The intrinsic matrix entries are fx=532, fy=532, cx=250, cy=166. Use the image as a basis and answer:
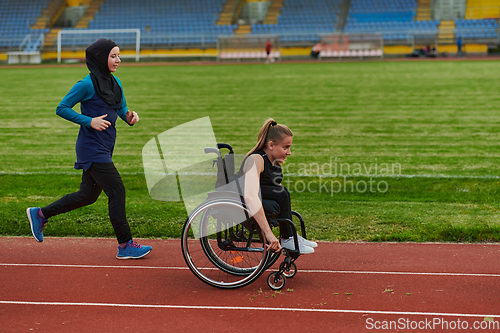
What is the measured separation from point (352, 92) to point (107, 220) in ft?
44.4

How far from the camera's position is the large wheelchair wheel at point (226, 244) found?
13.8ft

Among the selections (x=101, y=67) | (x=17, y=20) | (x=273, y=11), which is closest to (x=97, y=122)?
(x=101, y=67)

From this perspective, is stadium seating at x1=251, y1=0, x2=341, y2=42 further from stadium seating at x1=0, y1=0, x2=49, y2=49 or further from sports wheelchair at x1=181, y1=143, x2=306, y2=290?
sports wheelchair at x1=181, y1=143, x2=306, y2=290

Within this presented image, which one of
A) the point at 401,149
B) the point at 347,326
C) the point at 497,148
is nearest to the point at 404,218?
the point at 347,326

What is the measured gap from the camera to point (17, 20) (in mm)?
45031

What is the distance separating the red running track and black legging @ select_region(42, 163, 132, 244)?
41 cm

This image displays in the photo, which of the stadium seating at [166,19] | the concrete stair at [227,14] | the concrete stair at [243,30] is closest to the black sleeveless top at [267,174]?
the stadium seating at [166,19]

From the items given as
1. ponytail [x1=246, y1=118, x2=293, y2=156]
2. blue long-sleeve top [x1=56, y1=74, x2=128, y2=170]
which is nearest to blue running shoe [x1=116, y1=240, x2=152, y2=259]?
blue long-sleeve top [x1=56, y1=74, x2=128, y2=170]

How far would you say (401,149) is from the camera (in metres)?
10.4

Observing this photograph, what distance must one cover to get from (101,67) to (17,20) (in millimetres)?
45739

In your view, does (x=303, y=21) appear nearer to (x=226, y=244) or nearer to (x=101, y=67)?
(x=101, y=67)

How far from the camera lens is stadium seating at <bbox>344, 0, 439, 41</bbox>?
39125mm

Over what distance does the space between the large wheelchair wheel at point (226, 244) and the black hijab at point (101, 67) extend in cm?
140

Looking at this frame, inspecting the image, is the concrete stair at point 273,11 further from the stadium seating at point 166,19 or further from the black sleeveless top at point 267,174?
the black sleeveless top at point 267,174
